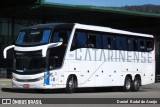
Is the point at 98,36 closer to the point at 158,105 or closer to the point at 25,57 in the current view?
the point at 25,57

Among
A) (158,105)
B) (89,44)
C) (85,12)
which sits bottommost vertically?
(158,105)

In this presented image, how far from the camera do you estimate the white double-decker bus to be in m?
25.8

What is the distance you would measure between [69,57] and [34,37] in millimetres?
2200

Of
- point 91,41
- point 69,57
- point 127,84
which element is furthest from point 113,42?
point 69,57

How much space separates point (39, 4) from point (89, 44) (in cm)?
1554

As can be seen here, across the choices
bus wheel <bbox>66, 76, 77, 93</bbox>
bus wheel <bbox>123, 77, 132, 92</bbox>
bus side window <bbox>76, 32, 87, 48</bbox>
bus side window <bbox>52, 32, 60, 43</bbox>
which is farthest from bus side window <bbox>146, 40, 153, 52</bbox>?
bus side window <bbox>52, 32, 60, 43</bbox>

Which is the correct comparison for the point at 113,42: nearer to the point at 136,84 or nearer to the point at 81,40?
the point at 81,40

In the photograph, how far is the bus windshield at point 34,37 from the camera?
84.7 feet

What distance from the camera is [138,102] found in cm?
1748

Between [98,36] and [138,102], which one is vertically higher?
[98,36]

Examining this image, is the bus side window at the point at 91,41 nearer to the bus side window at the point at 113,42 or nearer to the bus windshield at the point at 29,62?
the bus side window at the point at 113,42

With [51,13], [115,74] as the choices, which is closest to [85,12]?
[51,13]

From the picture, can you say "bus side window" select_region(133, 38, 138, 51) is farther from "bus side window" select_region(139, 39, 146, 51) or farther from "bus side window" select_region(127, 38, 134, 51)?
"bus side window" select_region(139, 39, 146, 51)

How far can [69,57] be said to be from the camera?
26.5 meters
